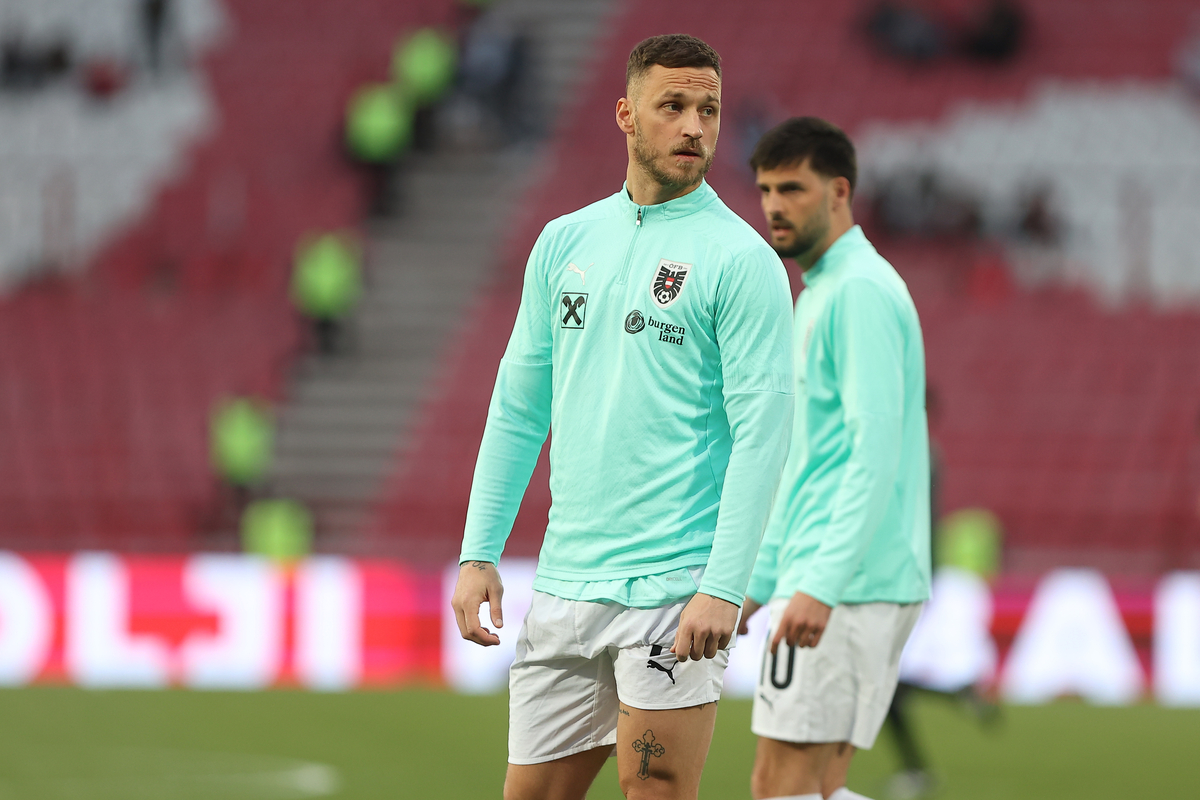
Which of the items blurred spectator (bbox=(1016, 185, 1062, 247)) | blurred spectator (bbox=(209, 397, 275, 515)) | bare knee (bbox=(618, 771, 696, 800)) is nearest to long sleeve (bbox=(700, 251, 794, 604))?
bare knee (bbox=(618, 771, 696, 800))

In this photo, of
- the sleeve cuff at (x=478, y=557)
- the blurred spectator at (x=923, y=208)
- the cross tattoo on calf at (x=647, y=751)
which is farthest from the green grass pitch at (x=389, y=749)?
the blurred spectator at (x=923, y=208)

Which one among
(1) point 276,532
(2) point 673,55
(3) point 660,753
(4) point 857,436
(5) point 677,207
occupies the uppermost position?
(2) point 673,55

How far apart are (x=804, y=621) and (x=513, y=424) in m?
0.76

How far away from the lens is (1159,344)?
13.8 m

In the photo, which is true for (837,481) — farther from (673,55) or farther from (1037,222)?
(1037,222)

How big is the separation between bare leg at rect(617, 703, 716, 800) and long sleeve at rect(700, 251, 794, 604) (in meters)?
0.30

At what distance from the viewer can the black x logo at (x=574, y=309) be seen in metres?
3.30

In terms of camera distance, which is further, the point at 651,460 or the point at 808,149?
the point at 808,149

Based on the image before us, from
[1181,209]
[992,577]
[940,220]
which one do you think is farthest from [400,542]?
[1181,209]

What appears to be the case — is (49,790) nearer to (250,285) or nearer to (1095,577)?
(1095,577)

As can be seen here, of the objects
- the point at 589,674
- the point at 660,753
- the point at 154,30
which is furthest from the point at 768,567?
the point at 154,30

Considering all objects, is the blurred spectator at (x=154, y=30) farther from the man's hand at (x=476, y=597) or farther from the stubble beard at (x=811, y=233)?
the man's hand at (x=476, y=597)

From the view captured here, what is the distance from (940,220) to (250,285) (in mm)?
6704

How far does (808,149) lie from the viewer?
4094 millimetres
